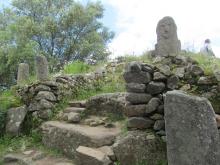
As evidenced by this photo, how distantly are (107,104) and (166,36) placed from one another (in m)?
2.05

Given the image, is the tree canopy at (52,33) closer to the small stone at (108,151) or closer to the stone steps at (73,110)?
the stone steps at (73,110)

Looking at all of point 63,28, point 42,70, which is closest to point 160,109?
point 42,70

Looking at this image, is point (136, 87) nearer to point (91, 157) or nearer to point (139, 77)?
point (139, 77)

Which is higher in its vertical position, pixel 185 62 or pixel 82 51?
pixel 82 51

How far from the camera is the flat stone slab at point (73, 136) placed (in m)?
7.14

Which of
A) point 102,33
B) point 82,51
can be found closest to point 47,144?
point 82,51

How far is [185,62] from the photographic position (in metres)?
6.61

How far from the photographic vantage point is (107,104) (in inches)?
343

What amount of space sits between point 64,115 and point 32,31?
16.8 meters

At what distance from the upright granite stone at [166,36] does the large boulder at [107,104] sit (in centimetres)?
141

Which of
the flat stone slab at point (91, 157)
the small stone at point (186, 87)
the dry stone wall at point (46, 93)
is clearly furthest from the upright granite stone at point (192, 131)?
the dry stone wall at point (46, 93)

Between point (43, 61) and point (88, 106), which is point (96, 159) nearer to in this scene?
point (88, 106)

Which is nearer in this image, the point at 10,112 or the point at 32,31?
the point at 10,112

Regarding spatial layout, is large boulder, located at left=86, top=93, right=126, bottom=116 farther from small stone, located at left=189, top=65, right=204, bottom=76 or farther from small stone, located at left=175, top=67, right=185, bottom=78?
small stone, located at left=189, top=65, right=204, bottom=76
